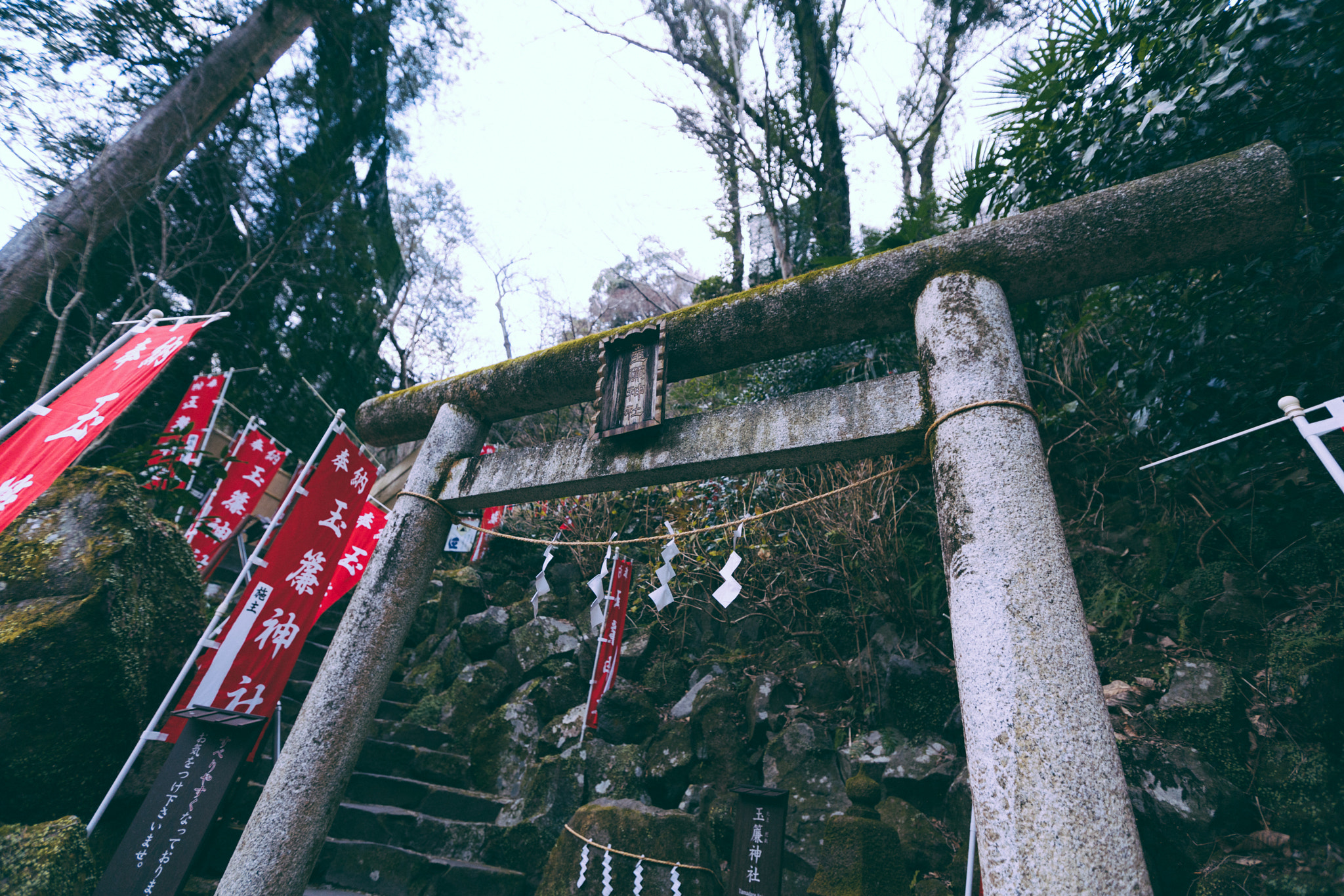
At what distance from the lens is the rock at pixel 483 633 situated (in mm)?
7047

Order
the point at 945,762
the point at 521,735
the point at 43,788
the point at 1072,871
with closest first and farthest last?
1. the point at 1072,871
2. the point at 43,788
3. the point at 945,762
4. the point at 521,735

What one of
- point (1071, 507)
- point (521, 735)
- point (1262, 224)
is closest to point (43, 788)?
point (521, 735)

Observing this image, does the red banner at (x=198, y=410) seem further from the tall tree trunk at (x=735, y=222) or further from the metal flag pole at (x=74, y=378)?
the tall tree trunk at (x=735, y=222)

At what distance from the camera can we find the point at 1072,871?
61.2 inches

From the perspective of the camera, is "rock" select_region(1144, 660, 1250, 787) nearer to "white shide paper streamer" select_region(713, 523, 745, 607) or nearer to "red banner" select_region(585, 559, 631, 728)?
"white shide paper streamer" select_region(713, 523, 745, 607)

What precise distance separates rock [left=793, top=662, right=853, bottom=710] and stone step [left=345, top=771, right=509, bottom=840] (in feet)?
10.2

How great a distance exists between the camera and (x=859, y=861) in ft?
11.3

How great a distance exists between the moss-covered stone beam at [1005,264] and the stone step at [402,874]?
397 cm

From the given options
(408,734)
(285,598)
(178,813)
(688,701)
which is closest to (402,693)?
(408,734)

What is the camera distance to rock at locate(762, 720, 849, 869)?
4.14 m

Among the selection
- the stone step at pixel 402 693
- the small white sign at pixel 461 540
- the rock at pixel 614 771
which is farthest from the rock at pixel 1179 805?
the small white sign at pixel 461 540

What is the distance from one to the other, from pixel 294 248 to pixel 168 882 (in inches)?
333

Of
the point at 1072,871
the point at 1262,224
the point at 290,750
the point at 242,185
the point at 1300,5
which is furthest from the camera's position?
the point at 242,185

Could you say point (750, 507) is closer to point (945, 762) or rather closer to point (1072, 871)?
point (945, 762)
